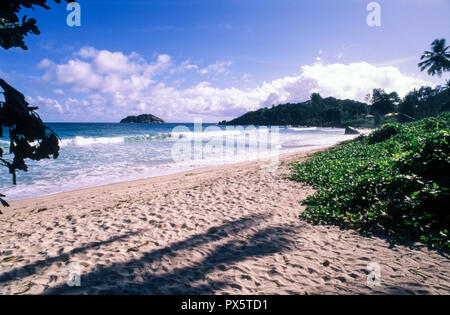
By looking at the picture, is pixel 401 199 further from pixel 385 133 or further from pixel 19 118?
pixel 385 133

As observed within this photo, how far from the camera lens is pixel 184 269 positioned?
363cm

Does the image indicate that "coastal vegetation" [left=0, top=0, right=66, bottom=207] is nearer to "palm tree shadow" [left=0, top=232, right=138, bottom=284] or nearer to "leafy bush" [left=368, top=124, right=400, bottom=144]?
"palm tree shadow" [left=0, top=232, right=138, bottom=284]

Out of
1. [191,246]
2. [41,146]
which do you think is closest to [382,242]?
[191,246]

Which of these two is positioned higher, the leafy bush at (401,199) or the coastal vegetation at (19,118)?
the coastal vegetation at (19,118)

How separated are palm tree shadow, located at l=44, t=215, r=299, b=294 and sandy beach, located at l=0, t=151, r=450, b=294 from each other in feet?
0.05

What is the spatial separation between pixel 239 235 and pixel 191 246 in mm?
1073

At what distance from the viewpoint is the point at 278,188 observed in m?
8.12

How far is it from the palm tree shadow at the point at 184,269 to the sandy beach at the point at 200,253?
0.6 inches

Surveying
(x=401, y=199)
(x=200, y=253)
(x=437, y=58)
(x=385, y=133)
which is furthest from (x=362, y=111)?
(x=200, y=253)

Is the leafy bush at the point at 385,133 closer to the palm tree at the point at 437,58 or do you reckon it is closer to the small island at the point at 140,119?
the palm tree at the point at 437,58

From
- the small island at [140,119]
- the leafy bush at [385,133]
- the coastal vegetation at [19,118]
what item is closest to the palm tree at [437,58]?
the leafy bush at [385,133]

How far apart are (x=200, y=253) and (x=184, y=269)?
1.74 ft

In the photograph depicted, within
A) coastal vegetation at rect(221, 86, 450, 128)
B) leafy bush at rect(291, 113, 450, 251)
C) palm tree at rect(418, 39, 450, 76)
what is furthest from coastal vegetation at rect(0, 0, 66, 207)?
palm tree at rect(418, 39, 450, 76)

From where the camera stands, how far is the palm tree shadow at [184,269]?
3.16 m
